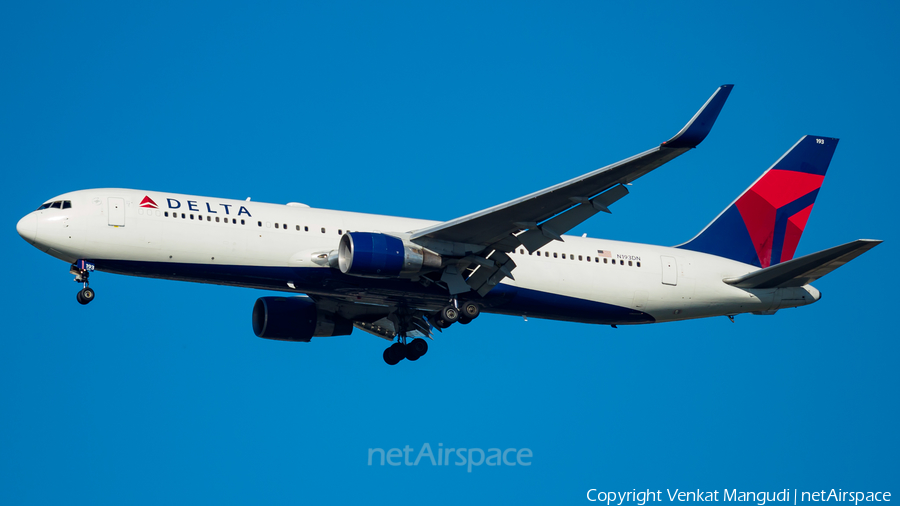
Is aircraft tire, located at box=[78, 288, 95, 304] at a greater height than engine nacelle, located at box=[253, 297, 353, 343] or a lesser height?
lesser

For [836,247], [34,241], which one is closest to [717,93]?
[836,247]

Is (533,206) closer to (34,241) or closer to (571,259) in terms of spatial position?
(571,259)

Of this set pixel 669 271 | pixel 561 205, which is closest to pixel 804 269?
pixel 669 271

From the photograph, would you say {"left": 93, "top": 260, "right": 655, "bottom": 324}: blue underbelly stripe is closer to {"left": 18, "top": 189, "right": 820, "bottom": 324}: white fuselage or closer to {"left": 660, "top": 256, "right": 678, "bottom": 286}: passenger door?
{"left": 18, "top": 189, "right": 820, "bottom": 324}: white fuselage

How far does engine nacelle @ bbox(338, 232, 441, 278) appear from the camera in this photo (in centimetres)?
2819

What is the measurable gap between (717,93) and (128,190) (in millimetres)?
17151

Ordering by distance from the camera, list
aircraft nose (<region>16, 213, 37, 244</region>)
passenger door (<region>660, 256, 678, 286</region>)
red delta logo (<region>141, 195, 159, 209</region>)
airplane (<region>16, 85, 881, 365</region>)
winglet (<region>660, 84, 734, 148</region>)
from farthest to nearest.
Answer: passenger door (<region>660, 256, 678, 286</region>)
red delta logo (<region>141, 195, 159, 209</region>)
airplane (<region>16, 85, 881, 365</region>)
aircraft nose (<region>16, 213, 37, 244</region>)
winglet (<region>660, 84, 734, 148</region>)

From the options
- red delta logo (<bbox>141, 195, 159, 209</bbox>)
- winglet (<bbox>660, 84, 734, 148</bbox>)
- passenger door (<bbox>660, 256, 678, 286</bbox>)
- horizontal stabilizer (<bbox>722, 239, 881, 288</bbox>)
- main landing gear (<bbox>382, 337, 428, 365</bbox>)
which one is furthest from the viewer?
main landing gear (<bbox>382, 337, 428, 365</bbox>)

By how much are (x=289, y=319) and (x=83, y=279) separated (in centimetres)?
855

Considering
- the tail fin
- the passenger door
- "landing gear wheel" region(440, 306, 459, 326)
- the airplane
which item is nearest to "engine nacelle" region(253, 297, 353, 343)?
the airplane

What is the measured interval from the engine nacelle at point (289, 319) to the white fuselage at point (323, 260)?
3.78m

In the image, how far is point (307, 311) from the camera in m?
35.6

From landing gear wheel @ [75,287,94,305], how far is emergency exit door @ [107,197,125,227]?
2.21 metres

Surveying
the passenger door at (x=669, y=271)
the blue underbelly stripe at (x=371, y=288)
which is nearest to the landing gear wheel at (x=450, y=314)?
the blue underbelly stripe at (x=371, y=288)
